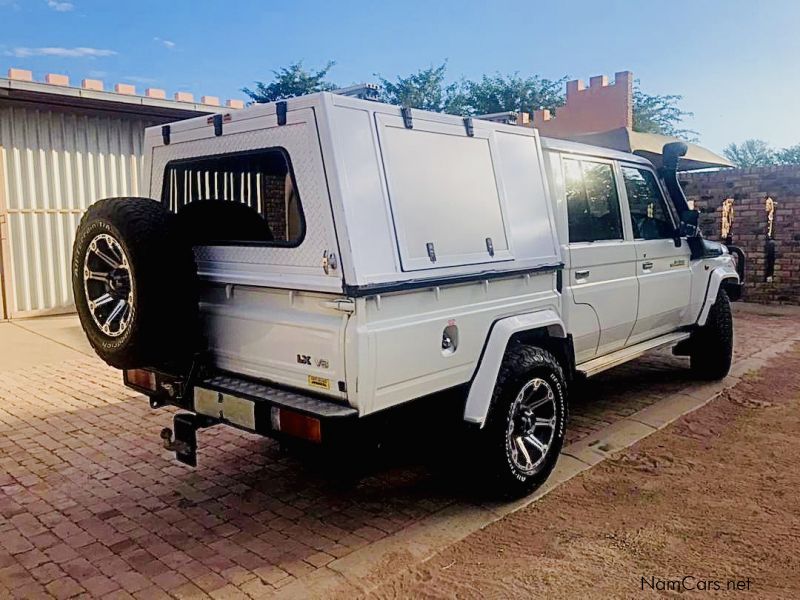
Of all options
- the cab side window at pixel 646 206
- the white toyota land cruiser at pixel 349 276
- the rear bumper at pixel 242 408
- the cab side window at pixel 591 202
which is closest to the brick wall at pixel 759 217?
the cab side window at pixel 646 206

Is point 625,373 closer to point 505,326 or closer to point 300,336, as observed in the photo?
point 505,326

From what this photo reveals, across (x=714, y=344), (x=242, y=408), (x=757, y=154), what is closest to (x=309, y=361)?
(x=242, y=408)

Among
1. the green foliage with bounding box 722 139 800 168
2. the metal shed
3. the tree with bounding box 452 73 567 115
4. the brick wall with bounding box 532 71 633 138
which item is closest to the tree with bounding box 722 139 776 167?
the green foliage with bounding box 722 139 800 168

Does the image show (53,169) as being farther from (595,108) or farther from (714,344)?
(595,108)

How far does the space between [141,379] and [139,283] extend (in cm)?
85

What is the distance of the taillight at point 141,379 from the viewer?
3801 mm

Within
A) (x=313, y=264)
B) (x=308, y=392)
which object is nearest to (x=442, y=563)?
(x=308, y=392)

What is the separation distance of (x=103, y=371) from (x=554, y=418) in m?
5.15

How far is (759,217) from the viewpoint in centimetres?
1144

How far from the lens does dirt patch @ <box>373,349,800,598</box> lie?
2.97m

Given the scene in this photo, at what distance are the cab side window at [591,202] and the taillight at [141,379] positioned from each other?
8.96 ft

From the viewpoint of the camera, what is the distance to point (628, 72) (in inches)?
694

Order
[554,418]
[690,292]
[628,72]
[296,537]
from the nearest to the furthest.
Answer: [296,537]
[554,418]
[690,292]
[628,72]

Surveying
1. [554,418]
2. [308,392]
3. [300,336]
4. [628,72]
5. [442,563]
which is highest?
[628,72]
